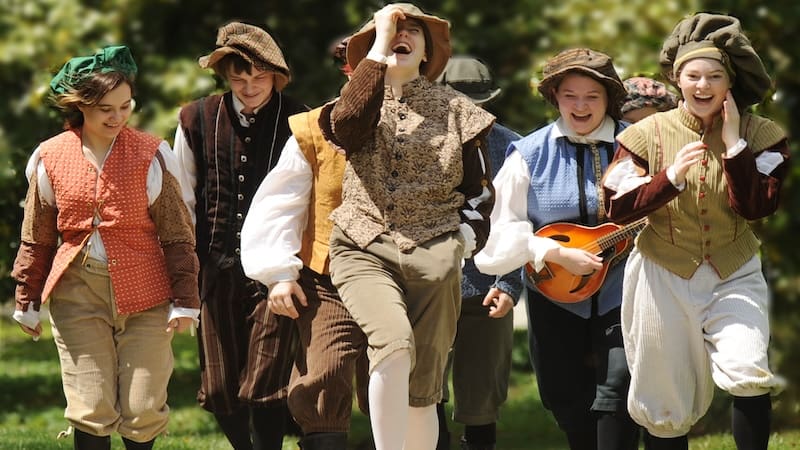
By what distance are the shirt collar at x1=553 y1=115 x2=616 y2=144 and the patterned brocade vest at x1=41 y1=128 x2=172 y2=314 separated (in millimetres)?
1780

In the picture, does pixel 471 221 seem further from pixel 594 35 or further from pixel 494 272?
pixel 594 35

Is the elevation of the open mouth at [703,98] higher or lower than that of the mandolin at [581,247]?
higher

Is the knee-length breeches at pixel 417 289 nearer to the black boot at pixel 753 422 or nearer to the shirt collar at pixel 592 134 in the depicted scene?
the shirt collar at pixel 592 134

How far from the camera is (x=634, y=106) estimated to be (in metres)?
7.62

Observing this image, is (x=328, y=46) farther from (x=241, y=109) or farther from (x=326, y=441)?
(x=326, y=441)

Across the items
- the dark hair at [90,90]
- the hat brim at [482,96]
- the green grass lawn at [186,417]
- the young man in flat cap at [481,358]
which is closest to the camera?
the dark hair at [90,90]

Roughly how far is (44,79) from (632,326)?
524 centimetres

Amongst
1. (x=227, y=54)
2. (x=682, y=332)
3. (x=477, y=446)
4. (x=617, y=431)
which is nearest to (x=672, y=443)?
(x=617, y=431)

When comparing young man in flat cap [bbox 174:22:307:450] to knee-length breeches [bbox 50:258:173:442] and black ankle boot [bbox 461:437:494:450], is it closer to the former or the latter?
knee-length breeches [bbox 50:258:173:442]

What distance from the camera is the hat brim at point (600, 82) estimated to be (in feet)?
22.5

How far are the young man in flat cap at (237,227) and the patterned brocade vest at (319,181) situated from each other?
2.13 feet

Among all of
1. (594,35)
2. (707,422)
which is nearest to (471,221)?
(707,422)

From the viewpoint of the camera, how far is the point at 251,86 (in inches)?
287

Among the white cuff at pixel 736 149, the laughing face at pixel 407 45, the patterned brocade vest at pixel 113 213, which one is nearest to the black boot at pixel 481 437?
the patterned brocade vest at pixel 113 213
